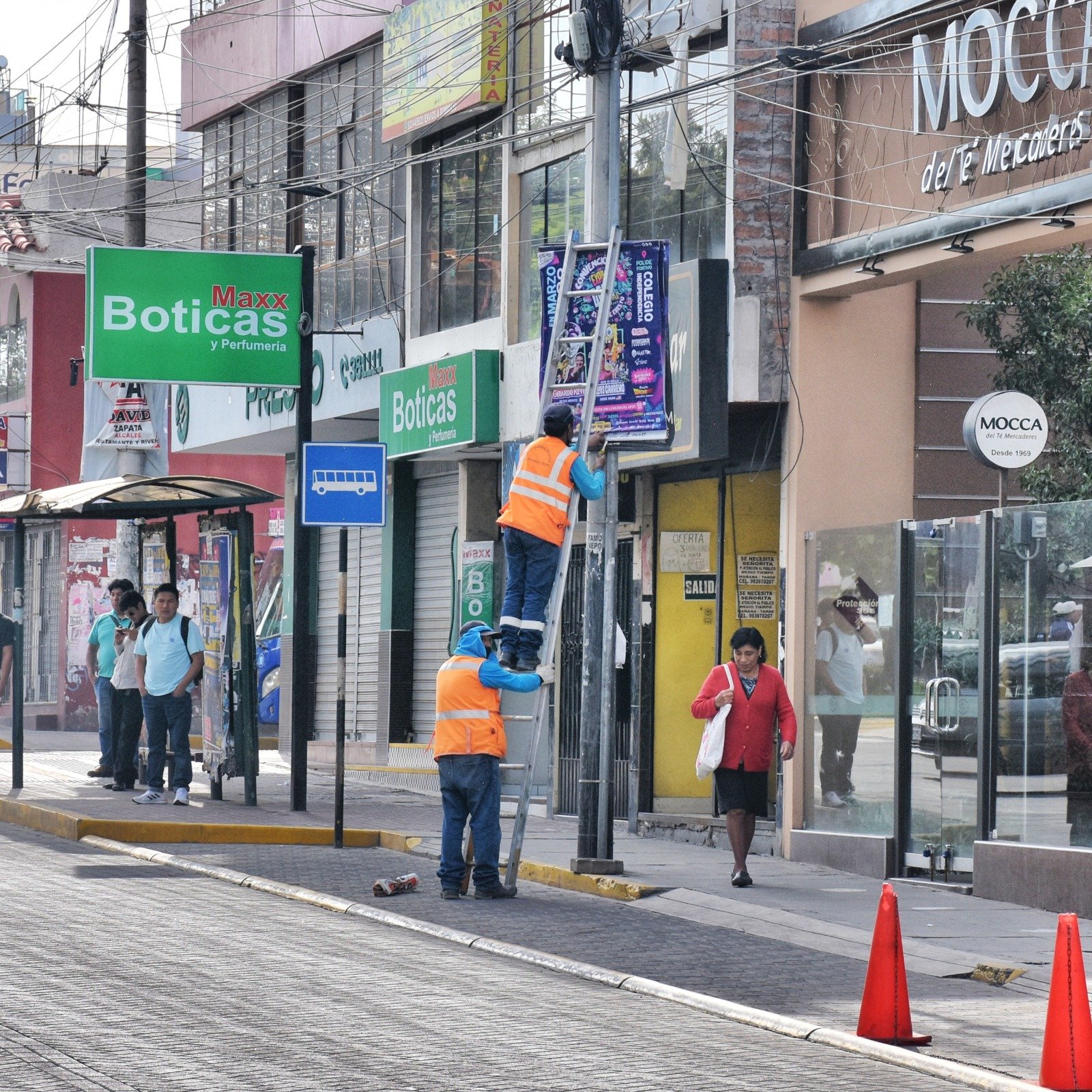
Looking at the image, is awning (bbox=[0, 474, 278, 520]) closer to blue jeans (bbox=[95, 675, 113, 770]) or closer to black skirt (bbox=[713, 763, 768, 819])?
blue jeans (bbox=[95, 675, 113, 770])

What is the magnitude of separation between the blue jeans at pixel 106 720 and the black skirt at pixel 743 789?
8.97 metres

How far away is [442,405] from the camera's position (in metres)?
19.9

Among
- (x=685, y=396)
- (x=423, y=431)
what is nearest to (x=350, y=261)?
(x=423, y=431)

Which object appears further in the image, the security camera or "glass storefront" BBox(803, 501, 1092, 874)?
the security camera

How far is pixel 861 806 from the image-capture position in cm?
1479

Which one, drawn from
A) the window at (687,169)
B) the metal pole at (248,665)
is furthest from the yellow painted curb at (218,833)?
the window at (687,169)

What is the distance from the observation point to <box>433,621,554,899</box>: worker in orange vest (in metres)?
12.3

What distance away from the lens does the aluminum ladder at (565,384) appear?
12469mm

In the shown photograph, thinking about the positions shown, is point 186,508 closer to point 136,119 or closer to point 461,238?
point 461,238

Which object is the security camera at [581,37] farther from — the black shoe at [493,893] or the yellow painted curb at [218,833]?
the yellow painted curb at [218,833]

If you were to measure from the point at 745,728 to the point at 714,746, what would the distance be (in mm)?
243

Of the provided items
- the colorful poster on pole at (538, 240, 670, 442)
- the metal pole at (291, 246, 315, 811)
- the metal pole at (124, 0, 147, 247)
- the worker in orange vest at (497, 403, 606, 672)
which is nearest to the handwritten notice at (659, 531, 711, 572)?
the metal pole at (291, 246, 315, 811)

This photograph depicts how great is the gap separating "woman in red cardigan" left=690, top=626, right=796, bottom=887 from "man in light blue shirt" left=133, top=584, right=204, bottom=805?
588 cm

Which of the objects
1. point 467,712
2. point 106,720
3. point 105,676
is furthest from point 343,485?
point 106,720
